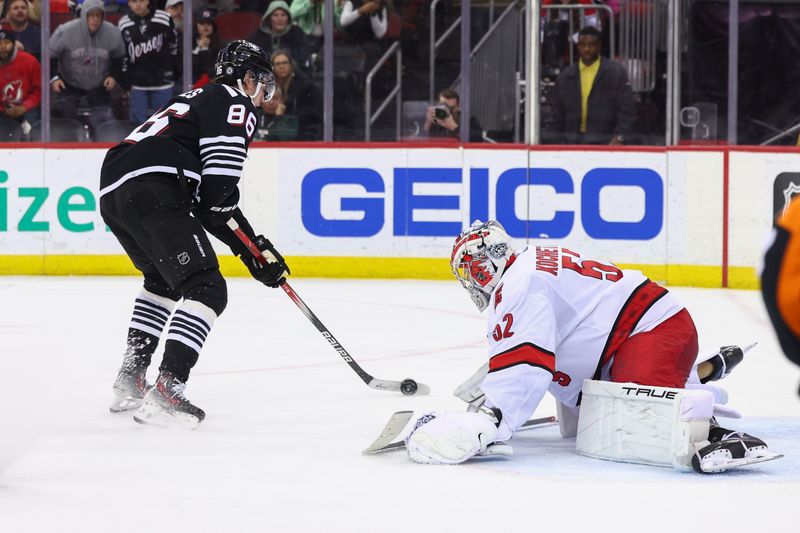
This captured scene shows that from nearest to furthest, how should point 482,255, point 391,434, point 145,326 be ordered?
point 482,255, point 391,434, point 145,326

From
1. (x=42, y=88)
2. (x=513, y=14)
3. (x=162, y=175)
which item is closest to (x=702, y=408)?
(x=162, y=175)

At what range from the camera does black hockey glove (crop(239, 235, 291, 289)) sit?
459cm

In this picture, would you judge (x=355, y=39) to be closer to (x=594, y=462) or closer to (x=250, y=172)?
(x=250, y=172)

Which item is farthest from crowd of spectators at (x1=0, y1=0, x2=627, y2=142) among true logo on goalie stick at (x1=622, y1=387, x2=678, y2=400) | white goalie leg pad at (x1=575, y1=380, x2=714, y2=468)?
true logo on goalie stick at (x1=622, y1=387, x2=678, y2=400)

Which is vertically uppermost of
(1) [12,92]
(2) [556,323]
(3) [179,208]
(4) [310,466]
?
(1) [12,92]

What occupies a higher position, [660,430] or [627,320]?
[627,320]

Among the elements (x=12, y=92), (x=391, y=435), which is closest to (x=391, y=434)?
(x=391, y=435)

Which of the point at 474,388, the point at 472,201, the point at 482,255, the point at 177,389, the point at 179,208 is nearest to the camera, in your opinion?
the point at 482,255

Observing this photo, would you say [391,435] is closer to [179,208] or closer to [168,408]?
[168,408]

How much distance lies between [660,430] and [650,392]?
105 mm

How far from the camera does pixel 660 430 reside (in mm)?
3541

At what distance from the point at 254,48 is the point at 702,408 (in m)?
1.86

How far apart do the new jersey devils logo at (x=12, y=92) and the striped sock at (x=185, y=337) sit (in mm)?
5558

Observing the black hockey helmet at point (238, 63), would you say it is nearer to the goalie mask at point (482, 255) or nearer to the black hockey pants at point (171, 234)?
the black hockey pants at point (171, 234)
